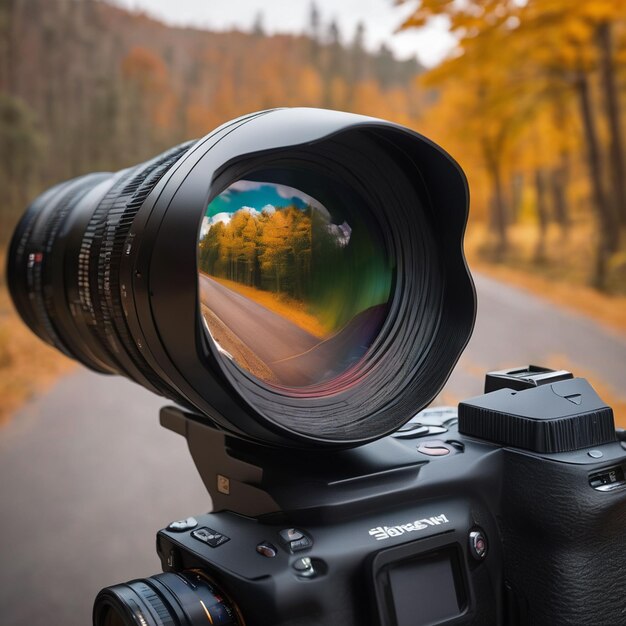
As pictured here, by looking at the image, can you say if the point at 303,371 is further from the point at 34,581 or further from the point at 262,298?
the point at 34,581

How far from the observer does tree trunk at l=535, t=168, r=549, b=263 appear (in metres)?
4.90

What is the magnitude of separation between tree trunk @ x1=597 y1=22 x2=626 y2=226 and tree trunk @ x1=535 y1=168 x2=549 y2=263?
0.93 m

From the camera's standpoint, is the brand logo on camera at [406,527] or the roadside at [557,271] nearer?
the brand logo on camera at [406,527]

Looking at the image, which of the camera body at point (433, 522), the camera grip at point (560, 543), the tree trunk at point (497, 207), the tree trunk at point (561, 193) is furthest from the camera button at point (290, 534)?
the tree trunk at point (497, 207)

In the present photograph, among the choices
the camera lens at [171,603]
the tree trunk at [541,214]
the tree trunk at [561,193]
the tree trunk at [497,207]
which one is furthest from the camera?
the tree trunk at [497,207]

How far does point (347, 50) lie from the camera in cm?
462

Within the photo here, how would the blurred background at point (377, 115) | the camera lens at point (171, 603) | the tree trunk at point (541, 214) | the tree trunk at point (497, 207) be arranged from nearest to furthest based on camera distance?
the camera lens at point (171, 603) < the blurred background at point (377, 115) < the tree trunk at point (541, 214) < the tree trunk at point (497, 207)

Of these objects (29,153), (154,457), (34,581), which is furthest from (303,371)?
(29,153)

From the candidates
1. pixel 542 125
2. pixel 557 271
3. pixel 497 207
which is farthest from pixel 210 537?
pixel 497 207

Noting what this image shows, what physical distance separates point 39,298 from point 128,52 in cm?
400

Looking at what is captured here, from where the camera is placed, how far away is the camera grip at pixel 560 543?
2.54 feet

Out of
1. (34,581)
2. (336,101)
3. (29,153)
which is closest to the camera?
(34,581)

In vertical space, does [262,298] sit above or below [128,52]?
below

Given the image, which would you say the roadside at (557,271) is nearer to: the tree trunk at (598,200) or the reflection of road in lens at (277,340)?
the tree trunk at (598,200)
